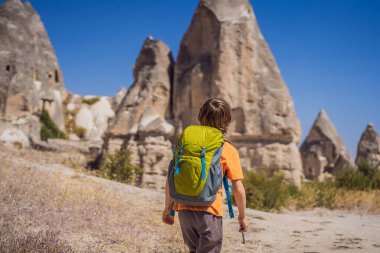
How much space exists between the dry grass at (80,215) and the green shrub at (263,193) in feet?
10.7

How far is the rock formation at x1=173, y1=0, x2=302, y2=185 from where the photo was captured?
11719mm

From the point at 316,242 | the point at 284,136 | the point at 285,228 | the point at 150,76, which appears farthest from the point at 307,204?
the point at 150,76

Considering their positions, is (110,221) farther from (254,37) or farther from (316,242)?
(254,37)

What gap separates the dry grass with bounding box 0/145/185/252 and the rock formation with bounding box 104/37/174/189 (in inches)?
247

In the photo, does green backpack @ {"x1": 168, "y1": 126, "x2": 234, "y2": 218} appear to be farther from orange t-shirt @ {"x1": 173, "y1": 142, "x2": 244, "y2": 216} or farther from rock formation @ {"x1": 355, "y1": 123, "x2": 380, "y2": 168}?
rock formation @ {"x1": 355, "y1": 123, "x2": 380, "y2": 168}

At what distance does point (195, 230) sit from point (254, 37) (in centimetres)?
1114

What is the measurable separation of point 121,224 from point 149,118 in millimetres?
8731

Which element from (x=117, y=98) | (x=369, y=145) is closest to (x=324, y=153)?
(x=369, y=145)

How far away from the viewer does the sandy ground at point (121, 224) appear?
3645mm

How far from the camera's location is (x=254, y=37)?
12.8m

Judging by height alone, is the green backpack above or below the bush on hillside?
above

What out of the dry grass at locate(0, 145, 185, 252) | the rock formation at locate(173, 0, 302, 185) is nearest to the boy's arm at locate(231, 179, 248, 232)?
the dry grass at locate(0, 145, 185, 252)

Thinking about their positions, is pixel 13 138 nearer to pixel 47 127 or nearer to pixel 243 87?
pixel 243 87

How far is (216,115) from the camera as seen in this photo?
2.44 metres
